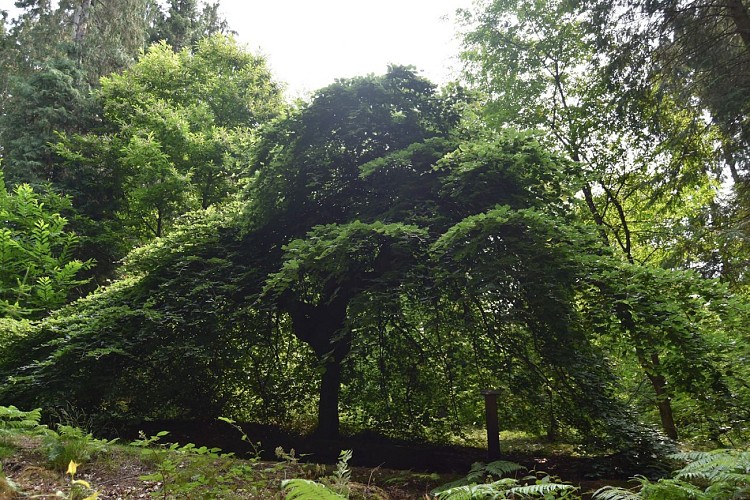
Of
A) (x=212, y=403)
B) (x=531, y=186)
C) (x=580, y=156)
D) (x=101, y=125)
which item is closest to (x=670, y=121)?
(x=580, y=156)

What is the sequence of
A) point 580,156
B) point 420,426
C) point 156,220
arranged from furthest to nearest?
point 156,220 → point 580,156 → point 420,426

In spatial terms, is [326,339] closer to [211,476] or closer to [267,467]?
[267,467]

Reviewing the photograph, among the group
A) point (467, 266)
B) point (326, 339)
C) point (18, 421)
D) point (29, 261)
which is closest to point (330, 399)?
Answer: point (326, 339)

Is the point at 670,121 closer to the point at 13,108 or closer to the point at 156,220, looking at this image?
the point at 156,220

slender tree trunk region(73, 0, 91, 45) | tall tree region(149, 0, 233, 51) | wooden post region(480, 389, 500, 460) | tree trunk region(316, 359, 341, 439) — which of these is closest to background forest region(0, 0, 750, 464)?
tree trunk region(316, 359, 341, 439)

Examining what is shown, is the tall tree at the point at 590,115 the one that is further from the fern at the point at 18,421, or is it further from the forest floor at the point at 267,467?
the fern at the point at 18,421

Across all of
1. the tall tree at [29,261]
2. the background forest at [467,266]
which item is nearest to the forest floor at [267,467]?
Result: the background forest at [467,266]

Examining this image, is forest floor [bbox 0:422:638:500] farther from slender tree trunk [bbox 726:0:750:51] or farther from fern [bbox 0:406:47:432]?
slender tree trunk [bbox 726:0:750:51]

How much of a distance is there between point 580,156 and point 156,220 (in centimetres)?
1298

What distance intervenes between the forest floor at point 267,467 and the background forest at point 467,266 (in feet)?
1.25

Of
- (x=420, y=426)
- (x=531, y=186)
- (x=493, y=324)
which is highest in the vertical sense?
(x=531, y=186)

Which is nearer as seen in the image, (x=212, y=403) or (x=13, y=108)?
(x=212, y=403)

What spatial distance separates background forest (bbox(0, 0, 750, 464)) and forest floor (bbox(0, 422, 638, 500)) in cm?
38

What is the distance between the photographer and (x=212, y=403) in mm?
8719
